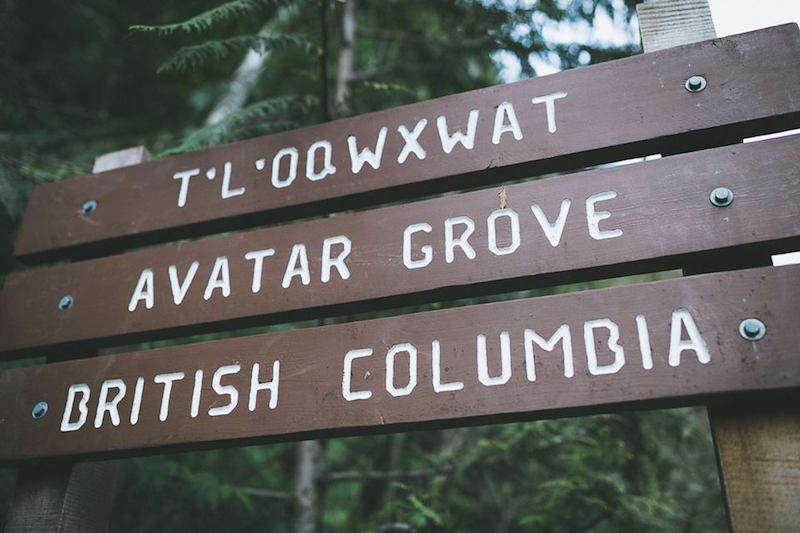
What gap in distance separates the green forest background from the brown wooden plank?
0.47 meters

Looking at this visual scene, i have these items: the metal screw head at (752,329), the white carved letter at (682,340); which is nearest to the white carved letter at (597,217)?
the white carved letter at (682,340)

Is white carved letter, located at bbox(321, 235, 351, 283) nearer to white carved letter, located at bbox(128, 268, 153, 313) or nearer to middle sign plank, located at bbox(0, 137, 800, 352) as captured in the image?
middle sign plank, located at bbox(0, 137, 800, 352)

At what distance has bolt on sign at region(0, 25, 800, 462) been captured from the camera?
187 centimetres

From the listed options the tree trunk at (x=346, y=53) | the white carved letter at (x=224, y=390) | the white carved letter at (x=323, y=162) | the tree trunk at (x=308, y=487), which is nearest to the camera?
the white carved letter at (x=224, y=390)

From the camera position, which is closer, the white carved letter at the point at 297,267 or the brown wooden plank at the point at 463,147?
the brown wooden plank at the point at 463,147

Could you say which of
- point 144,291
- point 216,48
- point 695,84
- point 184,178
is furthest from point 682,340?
point 216,48

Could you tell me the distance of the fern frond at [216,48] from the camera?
2.87 m

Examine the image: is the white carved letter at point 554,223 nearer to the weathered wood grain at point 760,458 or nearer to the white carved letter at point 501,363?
the white carved letter at point 501,363

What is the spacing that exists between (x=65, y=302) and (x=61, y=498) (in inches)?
27.6

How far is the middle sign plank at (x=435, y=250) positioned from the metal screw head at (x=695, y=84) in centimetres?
25

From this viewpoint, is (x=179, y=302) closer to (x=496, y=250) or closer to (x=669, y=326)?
(x=496, y=250)

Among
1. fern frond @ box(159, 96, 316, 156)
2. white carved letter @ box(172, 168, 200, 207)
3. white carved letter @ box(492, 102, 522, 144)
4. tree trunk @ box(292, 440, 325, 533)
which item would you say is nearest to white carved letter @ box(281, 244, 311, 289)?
white carved letter @ box(172, 168, 200, 207)

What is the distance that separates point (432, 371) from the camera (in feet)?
6.55

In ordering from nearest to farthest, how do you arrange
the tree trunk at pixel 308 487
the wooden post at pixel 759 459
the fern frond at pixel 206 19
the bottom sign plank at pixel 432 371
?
1. the wooden post at pixel 759 459
2. the bottom sign plank at pixel 432 371
3. the fern frond at pixel 206 19
4. the tree trunk at pixel 308 487
